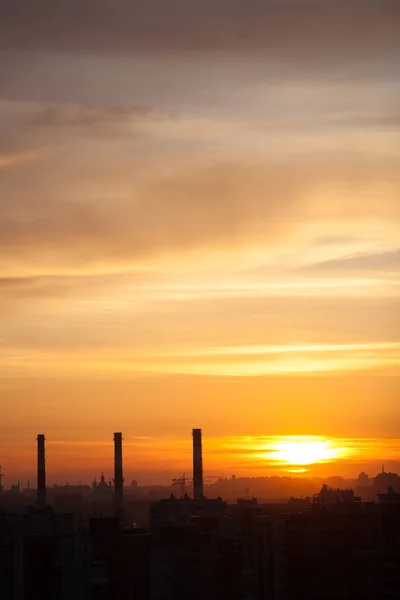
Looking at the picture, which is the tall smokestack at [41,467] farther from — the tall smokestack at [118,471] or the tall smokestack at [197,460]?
the tall smokestack at [197,460]

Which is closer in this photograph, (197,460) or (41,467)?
(197,460)

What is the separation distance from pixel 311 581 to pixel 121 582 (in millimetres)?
9309

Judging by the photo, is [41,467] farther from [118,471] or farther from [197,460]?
[197,460]

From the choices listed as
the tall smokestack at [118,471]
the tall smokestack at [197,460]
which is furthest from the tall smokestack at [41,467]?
the tall smokestack at [197,460]

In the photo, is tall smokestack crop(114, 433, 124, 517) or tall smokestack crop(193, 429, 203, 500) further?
tall smokestack crop(114, 433, 124, 517)

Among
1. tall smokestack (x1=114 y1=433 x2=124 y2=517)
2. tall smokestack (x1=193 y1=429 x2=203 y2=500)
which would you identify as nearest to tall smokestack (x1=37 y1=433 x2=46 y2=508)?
tall smokestack (x1=114 y1=433 x2=124 y2=517)

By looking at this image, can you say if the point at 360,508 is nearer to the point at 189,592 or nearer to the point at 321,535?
the point at 321,535

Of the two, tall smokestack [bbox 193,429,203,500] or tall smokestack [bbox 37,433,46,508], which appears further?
tall smokestack [bbox 37,433,46,508]

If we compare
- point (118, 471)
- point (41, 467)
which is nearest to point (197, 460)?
point (118, 471)

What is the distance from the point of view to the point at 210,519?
53594 millimetres

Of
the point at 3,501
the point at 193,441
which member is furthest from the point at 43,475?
the point at 3,501

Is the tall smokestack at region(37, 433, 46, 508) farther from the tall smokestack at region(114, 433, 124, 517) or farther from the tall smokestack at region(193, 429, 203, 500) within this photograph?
the tall smokestack at region(193, 429, 203, 500)

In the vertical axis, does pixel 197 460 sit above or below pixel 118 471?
above

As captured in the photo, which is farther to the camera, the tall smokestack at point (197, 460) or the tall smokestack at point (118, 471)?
the tall smokestack at point (118, 471)
